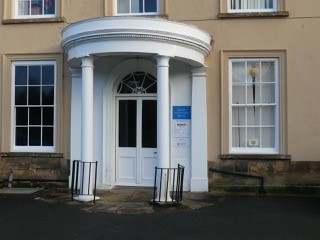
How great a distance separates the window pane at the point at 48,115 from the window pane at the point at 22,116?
521 mm

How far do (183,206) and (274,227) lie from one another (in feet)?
7.22

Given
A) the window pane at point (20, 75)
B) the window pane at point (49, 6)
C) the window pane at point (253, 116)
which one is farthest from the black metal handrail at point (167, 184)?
the window pane at point (49, 6)

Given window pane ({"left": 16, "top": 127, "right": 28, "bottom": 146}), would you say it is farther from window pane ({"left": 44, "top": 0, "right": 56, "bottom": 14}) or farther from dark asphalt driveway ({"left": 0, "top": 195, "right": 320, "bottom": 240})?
window pane ({"left": 44, "top": 0, "right": 56, "bottom": 14})

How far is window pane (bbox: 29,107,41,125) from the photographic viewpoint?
1223cm

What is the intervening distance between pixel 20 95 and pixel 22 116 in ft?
1.90

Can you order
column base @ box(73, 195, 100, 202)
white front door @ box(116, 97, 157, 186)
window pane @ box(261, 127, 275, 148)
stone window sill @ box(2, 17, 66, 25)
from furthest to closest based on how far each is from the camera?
stone window sill @ box(2, 17, 66, 25)
white front door @ box(116, 97, 157, 186)
window pane @ box(261, 127, 275, 148)
column base @ box(73, 195, 100, 202)

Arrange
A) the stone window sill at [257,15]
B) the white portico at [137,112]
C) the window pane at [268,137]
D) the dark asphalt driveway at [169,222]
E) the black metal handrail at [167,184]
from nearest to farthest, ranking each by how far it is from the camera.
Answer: the dark asphalt driveway at [169,222]
the black metal handrail at [167,184]
the white portico at [137,112]
the stone window sill at [257,15]
the window pane at [268,137]

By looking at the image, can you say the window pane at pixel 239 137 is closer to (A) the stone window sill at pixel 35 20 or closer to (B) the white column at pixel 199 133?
(B) the white column at pixel 199 133

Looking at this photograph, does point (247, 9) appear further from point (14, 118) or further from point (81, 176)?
point (14, 118)

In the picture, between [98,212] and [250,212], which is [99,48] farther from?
[250,212]

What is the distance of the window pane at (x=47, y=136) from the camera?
12.1m

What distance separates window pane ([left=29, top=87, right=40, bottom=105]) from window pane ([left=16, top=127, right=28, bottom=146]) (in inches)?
29.5

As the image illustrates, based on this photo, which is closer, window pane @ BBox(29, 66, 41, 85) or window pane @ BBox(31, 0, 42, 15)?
window pane @ BBox(29, 66, 41, 85)

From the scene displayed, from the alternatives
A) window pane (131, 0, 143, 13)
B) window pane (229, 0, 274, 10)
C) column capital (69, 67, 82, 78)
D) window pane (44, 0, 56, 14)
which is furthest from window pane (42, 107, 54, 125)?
window pane (229, 0, 274, 10)
